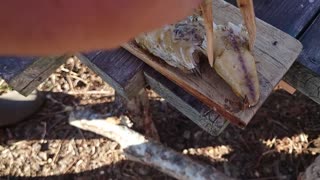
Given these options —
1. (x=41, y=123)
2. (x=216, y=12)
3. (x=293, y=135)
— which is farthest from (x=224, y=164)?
(x=216, y=12)

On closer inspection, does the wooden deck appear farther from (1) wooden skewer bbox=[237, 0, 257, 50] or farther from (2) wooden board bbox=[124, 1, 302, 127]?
(1) wooden skewer bbox=[237, 0, 257, 50]

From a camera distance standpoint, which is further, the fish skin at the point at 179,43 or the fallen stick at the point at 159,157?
the fallen stick at the point at 159,157

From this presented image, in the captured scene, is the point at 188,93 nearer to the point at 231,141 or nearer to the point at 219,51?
the point at 219,51

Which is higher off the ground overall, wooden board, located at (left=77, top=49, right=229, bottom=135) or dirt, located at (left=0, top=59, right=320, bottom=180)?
→ wooden board, located at (left=77, top=49, right=229, bottom=135)

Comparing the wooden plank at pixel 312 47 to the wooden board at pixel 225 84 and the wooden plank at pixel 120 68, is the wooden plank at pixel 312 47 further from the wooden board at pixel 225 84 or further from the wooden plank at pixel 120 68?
the wooden plank at pixel 120 68

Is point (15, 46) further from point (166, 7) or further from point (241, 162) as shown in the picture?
point (241, 162)

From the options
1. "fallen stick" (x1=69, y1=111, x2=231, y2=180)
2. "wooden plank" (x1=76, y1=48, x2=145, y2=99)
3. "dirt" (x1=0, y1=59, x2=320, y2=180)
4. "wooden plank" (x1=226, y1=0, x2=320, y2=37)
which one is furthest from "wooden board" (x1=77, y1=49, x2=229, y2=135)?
"dirt" (x1=0, y1=59, x2=320, y2=180)

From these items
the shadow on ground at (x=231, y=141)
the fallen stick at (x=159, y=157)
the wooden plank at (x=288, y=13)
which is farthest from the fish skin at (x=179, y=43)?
the shadow on ground at (x=231, y=141)
